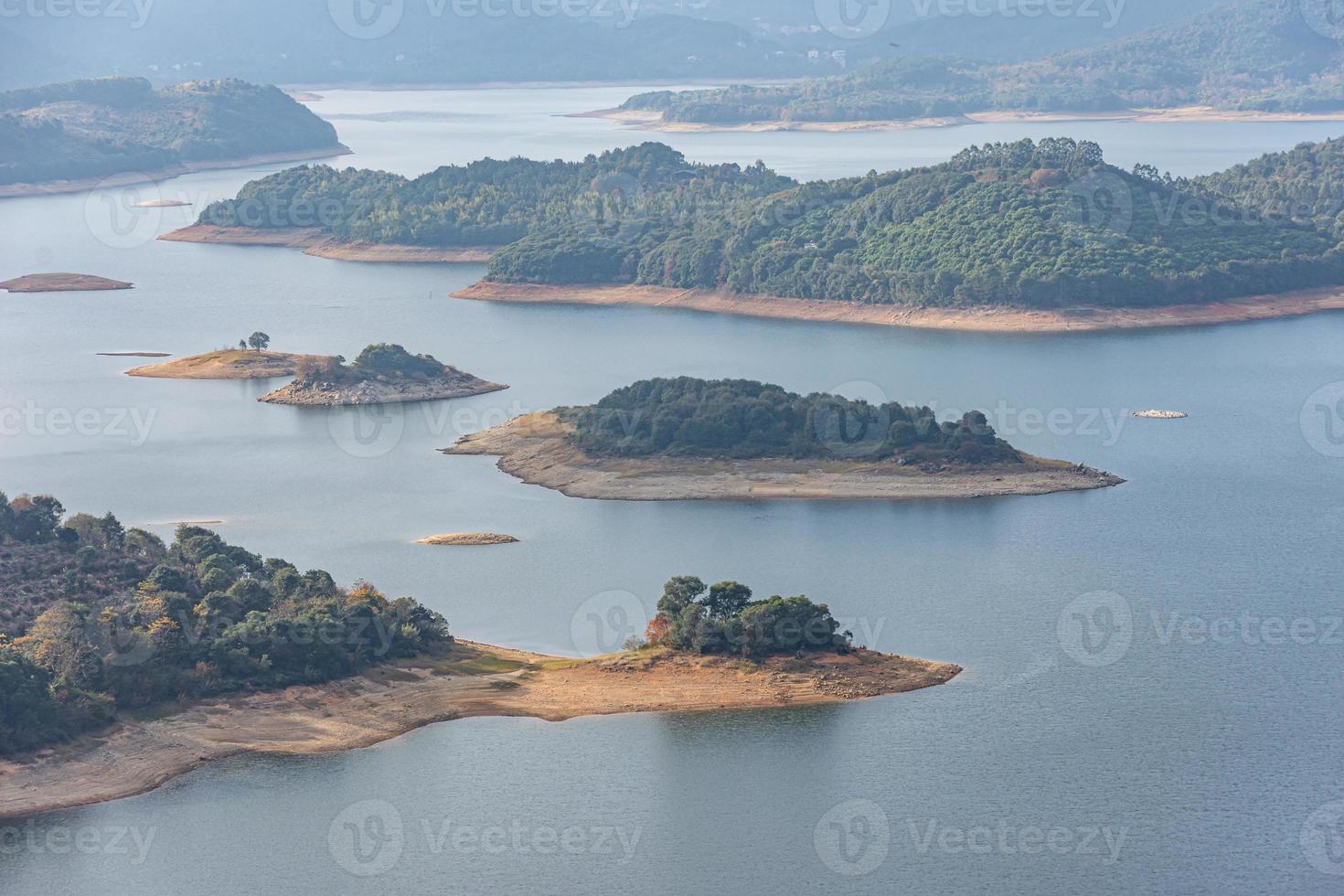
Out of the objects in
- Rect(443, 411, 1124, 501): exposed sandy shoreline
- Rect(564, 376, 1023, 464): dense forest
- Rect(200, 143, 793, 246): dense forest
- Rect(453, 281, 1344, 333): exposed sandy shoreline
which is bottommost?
Rect(443, 411, 1124, 501): exposed sandy shoreline

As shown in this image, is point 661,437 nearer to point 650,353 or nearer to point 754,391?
point 754,391

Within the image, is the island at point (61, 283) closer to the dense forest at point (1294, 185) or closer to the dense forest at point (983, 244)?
the dense forest at point (983, 244)

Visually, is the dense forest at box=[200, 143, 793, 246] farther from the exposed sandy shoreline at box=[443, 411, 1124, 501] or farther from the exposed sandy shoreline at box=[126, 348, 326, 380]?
the exposed sandy shoreline at box=[443, 411, 1124, 501]

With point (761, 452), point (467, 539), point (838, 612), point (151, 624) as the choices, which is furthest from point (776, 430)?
point (151, 624)

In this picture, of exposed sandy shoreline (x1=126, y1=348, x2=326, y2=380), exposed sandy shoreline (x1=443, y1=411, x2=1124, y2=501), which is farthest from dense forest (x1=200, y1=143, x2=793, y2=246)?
exposed sandy shoreline (x1=443, y1=411, x2=1124, y2=501)

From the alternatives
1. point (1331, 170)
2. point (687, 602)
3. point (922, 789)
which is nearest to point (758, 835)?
point (922, 789)

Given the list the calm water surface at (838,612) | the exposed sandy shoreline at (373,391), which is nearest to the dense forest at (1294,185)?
the calm water surface at (838,612)

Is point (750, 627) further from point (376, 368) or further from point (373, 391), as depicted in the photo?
point (376, 368)
